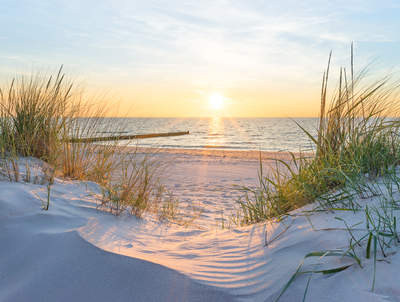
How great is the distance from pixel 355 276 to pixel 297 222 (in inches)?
28.2

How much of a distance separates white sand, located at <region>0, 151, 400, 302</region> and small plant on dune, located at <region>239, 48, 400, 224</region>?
40 centimetres

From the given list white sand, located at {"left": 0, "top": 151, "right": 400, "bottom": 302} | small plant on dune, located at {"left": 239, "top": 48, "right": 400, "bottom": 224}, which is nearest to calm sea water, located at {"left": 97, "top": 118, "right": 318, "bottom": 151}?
small plant on dune, located at {"left": 239, "top": 48, "right": 400, "bottom": 224}

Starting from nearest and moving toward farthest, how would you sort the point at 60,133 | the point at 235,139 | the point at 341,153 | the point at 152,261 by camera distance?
1. the point at 152,261
2. the point at 341,153
3. the point at 60,133
4. the point at 235,139

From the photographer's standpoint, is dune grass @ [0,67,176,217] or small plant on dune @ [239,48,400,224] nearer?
small plant on dune @ [239,48,400,224]

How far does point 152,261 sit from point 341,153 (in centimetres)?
179

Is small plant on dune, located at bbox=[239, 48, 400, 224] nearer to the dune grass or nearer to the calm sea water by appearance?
the calm sea water

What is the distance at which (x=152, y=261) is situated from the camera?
138 cm

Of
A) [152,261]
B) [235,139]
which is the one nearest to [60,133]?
[152,261]

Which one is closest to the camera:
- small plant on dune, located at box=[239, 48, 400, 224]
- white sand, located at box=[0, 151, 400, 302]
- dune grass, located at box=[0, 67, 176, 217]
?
white sand, located at box=[0, 151, 400, 302]

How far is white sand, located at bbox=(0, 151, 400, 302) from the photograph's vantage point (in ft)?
3.62

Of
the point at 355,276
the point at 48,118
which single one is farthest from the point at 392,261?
the point at 48,118

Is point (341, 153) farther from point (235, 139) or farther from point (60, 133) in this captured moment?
point (235, 139)

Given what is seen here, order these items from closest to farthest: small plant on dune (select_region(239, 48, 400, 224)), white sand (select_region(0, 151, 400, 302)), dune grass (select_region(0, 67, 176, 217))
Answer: white sand (select_region(0, 151, 400, 302))
small plant on dune (select_region(239, 48, 400, 224))
dune grass (select_region(0, 67, 176, 217))

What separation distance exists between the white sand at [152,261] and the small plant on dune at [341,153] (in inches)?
15.6
